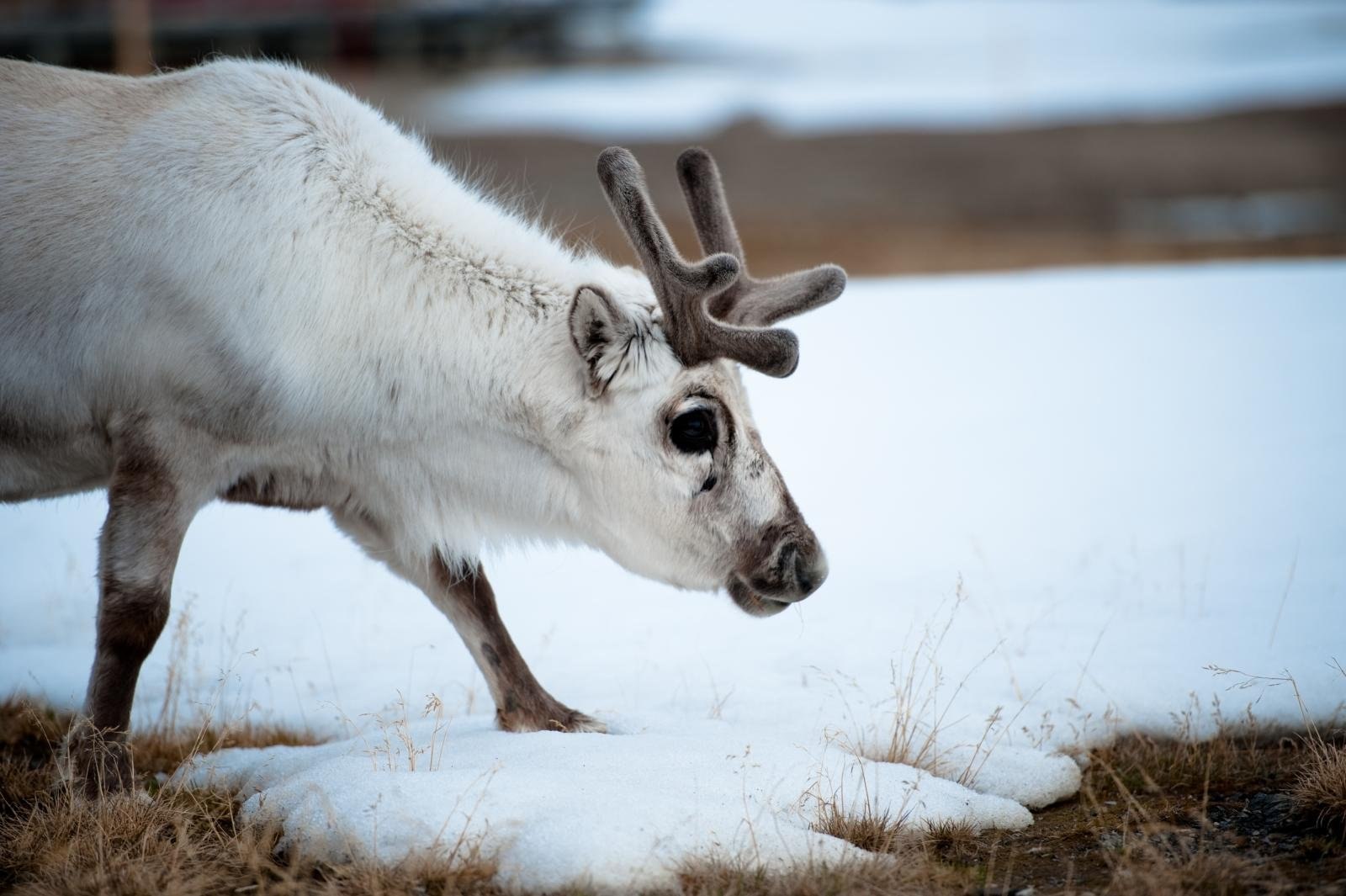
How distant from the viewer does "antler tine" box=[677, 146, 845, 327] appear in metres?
4.33

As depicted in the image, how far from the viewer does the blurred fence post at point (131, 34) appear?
2306cm

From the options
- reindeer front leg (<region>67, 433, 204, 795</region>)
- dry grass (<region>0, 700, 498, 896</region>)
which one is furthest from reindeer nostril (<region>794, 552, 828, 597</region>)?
reindeer front leg (<region>67, 433, 204, 795</region>)

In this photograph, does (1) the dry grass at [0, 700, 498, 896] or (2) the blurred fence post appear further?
(2) the blurred fence post

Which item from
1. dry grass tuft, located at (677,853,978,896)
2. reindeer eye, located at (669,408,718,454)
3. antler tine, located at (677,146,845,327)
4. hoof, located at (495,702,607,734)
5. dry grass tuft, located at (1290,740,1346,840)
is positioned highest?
antler tine, located at (677,146,845,327)

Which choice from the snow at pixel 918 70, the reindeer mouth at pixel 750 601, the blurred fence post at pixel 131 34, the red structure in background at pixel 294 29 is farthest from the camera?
the snow at pixel 918 70

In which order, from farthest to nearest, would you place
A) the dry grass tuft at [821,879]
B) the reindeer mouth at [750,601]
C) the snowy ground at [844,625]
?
the reindeer mouth at [750,601] → the snowy ground at [844,625] → the dry grass tuft at [821,879]

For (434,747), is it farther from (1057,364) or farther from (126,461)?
(1057,364)

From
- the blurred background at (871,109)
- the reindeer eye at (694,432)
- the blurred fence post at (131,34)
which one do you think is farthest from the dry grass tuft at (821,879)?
the blurred fence post at (131,34)

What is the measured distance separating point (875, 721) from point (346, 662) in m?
2.27

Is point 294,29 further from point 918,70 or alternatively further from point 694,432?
point 694,432

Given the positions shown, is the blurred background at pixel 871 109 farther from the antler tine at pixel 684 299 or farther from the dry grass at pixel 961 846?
the dry grass at pixel 961 846

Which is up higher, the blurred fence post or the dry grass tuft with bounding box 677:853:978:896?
the blurred fence post

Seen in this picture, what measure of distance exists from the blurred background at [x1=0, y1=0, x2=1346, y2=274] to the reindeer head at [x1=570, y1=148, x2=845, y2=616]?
9.10m

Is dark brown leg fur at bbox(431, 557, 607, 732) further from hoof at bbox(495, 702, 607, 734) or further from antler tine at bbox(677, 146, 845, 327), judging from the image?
antler tine at bbox(677, 146, 845, 327)
